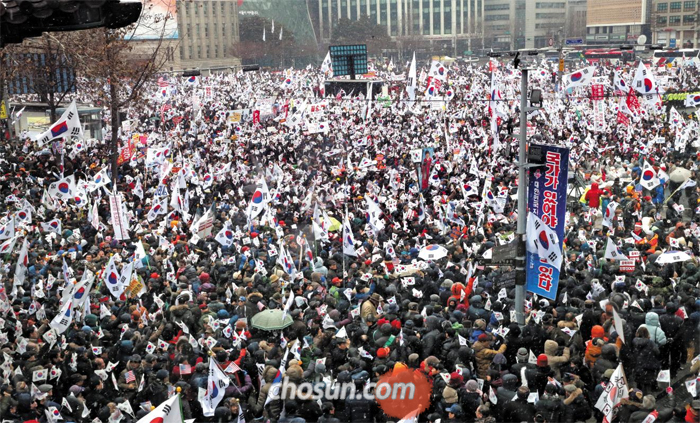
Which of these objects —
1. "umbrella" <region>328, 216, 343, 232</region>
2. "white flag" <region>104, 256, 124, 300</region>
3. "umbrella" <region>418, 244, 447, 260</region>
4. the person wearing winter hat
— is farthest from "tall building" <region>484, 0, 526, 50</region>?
the person wearing winter hat

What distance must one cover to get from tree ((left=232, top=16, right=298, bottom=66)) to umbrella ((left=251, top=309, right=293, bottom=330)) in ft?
253

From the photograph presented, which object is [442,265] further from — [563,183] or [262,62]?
[262,62]

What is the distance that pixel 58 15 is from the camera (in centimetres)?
839

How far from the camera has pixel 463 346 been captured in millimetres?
10359

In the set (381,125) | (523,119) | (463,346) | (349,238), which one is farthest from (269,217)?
(381,125)

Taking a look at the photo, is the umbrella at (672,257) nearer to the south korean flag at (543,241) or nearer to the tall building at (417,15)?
the south korean flag at (543,241)

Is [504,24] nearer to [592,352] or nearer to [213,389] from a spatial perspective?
[592,352]

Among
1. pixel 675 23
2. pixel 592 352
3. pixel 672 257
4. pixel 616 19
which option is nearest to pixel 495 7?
pixel 616 19

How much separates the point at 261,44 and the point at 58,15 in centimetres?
8393

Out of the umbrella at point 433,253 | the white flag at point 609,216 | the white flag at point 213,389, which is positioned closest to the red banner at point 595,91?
the white flag at point 609,216

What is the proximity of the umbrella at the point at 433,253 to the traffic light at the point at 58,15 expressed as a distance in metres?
7.58

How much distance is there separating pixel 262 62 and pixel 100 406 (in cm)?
8513

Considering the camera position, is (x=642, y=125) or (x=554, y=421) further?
(x=642, y=125)

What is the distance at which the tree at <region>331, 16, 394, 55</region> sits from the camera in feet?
314
